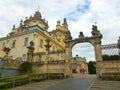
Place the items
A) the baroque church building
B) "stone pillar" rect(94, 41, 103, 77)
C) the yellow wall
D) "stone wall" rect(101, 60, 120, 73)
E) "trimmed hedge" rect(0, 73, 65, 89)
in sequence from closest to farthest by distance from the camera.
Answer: "trimmed hedge" rect(0, 73, 65, 89) → "stone wall" rect(101, 60, 120, 73) → "stone pillar" rect(94, 41, 103, 77) → the baroque church building → the yellow wall

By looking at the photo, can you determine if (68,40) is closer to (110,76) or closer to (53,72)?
(53,72)

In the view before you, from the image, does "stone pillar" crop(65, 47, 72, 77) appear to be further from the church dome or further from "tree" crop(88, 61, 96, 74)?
"tree" crop(88, 61, 96, 74)

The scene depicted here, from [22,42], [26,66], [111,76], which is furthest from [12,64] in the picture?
[111,76]

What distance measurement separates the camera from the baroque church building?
22.5m

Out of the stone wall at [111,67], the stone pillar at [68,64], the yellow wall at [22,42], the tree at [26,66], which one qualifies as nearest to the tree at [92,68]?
the yellow wall at [22,42]

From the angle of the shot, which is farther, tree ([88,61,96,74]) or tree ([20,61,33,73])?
tree ([88,61,96,74])

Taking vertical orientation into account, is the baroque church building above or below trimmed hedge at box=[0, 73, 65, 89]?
above

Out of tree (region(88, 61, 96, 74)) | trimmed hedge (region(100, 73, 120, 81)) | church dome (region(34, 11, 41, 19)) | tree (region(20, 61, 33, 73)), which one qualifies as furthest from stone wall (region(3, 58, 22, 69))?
tree (region(88, 61, 96, 74))

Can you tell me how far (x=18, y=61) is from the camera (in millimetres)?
23109

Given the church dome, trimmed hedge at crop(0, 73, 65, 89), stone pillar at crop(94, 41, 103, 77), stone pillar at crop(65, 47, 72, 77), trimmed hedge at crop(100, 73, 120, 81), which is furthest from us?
the church dome

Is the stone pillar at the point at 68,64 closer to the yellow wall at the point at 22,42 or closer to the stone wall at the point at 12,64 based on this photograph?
the stone wall at the point at 12,64

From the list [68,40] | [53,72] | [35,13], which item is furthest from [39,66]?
[35,13]

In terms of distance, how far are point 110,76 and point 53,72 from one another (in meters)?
8.99

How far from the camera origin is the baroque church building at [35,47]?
22.5 metres
